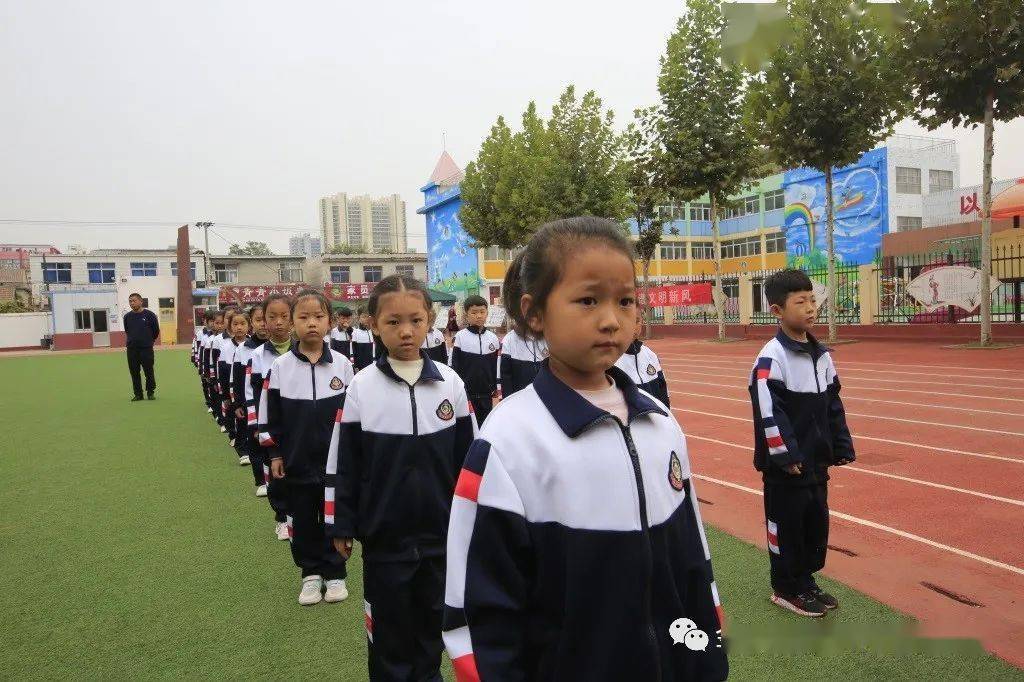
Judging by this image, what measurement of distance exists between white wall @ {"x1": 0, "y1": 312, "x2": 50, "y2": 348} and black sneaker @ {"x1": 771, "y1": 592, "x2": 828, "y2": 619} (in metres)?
53.0

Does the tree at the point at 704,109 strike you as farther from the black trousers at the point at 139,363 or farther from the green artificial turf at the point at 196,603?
the green artificial turf at the point at 196,603

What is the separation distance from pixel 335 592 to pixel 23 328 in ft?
170

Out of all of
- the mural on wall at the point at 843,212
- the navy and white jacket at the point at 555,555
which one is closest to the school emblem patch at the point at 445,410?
the navy and white jacket at the point at 555,555

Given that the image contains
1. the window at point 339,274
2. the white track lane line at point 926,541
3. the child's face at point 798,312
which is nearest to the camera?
the child's face at point 798,312

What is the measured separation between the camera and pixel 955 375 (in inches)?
452

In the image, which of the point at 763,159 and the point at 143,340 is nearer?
the point at 143,340

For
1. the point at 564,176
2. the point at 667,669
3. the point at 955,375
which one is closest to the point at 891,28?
the point at 955,375

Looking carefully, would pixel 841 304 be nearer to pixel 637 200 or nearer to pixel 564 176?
pixel 637 200

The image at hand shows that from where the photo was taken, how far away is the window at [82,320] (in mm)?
46125

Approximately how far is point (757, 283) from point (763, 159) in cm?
701

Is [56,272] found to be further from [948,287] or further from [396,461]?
[396,461]

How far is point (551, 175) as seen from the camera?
22.4 m

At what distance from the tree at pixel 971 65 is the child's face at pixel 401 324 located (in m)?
14.8

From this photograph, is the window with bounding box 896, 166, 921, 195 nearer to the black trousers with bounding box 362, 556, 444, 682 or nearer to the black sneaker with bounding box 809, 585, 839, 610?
the black sneaker with bounding box 809, 585, 839, 610
